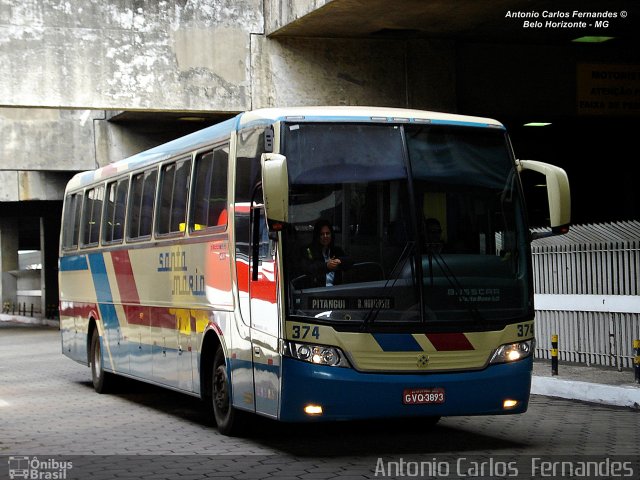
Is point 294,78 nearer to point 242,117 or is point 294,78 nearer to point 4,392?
point 4,392

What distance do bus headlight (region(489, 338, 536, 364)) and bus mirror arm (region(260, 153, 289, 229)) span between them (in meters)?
2.22

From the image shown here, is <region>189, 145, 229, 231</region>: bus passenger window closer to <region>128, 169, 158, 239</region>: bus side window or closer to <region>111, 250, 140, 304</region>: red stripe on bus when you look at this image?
<region>128, 169, 158, 239</region>: bus side window

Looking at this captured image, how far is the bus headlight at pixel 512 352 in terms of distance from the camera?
424 inches

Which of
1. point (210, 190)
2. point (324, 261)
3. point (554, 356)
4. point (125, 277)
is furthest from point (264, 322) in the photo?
point (554, 356)

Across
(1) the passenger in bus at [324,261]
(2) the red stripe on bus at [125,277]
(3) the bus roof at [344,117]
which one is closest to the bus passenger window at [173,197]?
(3) the bus roof at [344,117]

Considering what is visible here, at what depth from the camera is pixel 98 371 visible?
58.9 ft

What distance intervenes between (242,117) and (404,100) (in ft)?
29.3

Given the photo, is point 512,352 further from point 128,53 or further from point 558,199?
point 128,53

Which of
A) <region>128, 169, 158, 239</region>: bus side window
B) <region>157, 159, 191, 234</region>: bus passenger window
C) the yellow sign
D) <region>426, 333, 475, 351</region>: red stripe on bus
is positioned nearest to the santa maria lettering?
<region>157, 159, 191, 234</region>: bus passenger window

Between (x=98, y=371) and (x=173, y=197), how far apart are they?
15.6 feet

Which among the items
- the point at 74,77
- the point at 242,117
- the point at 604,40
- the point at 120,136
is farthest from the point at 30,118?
the point at 242,117

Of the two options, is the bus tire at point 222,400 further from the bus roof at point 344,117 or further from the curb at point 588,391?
the curb at point 588,391

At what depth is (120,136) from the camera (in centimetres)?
2959

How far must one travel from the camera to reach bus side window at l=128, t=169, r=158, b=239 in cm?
1510
